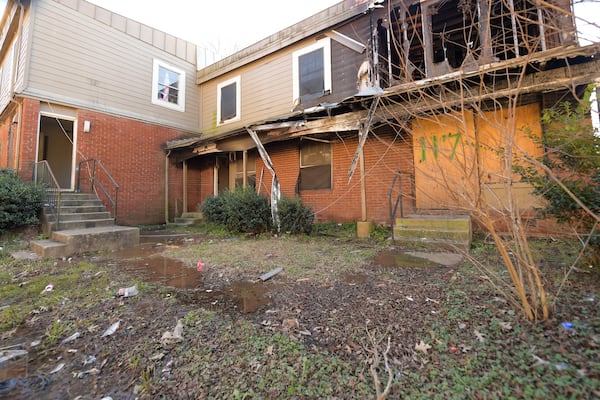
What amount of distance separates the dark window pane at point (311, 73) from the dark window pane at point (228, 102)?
324 centimetres

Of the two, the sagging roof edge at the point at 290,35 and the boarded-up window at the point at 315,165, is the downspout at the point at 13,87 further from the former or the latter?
the boarded-up window at the point at 315,165

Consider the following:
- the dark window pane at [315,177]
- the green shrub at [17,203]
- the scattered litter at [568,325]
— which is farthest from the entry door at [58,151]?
the scattered litter at [568,325]

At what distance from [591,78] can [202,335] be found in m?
6.55

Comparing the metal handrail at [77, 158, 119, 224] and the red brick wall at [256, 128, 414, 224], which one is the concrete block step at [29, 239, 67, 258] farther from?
the red brick wall at [256, 128, 414, 224]

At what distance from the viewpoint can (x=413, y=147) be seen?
6.71 metres

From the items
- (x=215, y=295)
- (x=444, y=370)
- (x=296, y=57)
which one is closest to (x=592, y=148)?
(x=444, y=370)

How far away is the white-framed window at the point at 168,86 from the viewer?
32.9ft

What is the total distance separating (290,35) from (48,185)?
8648 millimetres

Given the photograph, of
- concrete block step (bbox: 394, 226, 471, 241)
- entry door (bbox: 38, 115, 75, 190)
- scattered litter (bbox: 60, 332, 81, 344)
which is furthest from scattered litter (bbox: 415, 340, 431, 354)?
entry door (bbox: 38, 115, 75, 190)

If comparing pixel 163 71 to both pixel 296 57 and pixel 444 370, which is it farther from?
pixel 444 370

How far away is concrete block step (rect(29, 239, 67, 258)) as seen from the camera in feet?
15.9

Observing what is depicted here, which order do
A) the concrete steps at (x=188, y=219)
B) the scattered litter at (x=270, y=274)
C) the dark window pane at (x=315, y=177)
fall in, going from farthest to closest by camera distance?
the concrete steps at (x=188, y=219), the dark window pane at (x=315, y=177), the scattered litter at (x=270, y=274)

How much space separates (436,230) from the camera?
5.18m

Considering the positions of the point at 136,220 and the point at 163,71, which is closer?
the point at 136,220
